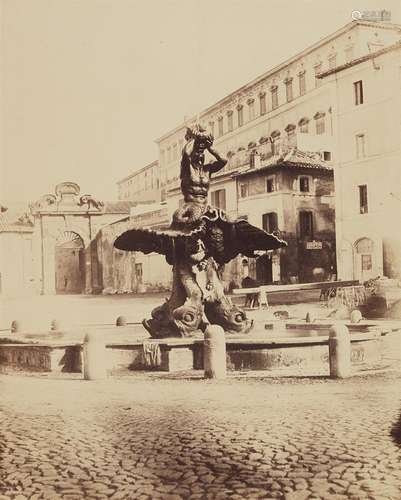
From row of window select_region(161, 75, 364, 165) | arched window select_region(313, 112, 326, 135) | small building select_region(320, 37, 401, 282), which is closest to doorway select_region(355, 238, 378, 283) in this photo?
small building select_region(320, 37, 401, 282)

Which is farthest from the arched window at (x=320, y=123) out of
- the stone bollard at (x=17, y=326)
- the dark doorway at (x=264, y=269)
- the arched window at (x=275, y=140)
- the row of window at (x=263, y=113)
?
the stone bollard at (x=17, y=326)

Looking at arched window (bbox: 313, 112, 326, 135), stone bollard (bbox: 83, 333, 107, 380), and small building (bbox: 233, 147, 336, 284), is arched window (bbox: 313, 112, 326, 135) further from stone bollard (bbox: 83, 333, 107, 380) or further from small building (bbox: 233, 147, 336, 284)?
stone bollard (bbox: 83, 333, 107, 380)

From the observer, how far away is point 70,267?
33031mm

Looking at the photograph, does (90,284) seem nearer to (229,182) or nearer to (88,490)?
(229,182)

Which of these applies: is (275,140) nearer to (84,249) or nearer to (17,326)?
(84,249)

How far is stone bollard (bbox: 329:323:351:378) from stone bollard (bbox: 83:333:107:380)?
2.76m

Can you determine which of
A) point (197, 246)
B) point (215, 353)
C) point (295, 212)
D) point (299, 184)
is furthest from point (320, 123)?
point (215, 353)

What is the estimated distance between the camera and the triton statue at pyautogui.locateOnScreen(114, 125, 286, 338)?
9297 mm

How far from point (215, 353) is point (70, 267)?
26.1 m

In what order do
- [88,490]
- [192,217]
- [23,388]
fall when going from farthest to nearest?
[192,217] → [23,388] → [88,490]

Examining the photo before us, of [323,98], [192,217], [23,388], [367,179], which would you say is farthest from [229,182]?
[23,388]

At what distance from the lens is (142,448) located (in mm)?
4945

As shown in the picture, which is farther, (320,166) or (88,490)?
(320,166)

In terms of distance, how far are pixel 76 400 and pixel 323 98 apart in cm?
2926
